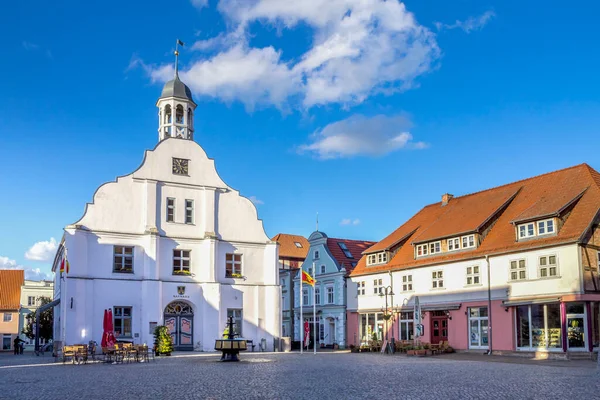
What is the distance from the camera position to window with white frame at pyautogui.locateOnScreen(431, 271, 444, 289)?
40.2 meters

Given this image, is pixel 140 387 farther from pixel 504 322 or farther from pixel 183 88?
pixel 183 88

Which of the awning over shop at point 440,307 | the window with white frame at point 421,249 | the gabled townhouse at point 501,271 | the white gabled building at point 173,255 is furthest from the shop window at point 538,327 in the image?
the white gabled building at point 173,255

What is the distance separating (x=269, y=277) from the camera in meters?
44.1

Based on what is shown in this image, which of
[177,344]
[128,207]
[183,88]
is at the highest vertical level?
[183,88]

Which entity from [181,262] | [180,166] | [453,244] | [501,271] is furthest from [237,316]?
[501,271]

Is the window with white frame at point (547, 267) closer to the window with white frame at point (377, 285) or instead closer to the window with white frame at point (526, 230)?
the window with white frame at point (526, 230)

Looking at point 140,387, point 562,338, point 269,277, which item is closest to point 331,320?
point 269,277

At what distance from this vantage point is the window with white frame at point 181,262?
40.9 m

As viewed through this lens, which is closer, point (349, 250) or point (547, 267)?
point (547, 267)

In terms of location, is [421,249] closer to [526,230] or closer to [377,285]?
[377,285]

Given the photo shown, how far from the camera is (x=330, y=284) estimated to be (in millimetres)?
54406

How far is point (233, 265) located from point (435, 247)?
12.7 meters

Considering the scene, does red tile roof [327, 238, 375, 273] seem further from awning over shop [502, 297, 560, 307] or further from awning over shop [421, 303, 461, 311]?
awning over shop [502, 297, 560, 307]

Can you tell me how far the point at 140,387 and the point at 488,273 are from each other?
2423cm
